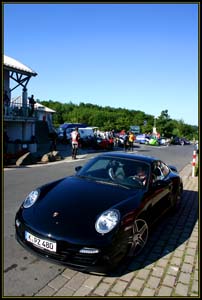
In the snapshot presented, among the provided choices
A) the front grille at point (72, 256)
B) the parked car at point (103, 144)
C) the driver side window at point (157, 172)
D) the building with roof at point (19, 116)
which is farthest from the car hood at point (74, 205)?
the parked car at point (103, 144)

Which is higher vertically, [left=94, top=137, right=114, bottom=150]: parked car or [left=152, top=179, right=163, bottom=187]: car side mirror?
[left=94, top=137, right=114, bottom=150]: parked car

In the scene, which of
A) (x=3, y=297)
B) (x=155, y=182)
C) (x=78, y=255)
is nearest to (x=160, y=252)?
(x=155, y=182)

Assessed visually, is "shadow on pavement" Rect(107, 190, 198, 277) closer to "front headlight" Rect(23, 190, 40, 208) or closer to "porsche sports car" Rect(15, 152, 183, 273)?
"porsche sports car" Rect(15, 152, 183, 273)

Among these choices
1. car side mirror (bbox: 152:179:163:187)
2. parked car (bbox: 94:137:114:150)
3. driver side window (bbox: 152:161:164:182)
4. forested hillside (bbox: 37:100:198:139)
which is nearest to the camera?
car side mirror (bbox: 152:179:163:187)

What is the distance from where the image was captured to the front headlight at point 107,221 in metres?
3.68

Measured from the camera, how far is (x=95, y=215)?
3.87 m

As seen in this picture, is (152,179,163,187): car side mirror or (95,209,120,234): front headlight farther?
(152,179,163,187): car side mirror

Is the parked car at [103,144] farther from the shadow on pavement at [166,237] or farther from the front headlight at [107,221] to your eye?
the front headlight at [107,221]

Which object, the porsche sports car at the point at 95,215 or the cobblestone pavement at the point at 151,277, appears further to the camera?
the porsche sports car at the point at 95,215

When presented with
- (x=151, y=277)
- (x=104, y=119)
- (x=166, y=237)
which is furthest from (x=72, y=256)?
(x=104, y=119)

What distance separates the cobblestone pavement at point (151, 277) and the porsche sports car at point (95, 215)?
0.17 meters

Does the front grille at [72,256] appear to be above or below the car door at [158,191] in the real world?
below

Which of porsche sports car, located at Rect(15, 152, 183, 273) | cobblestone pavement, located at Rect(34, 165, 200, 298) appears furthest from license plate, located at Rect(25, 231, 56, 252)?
cobblestone pavement, located at Rect(34, 165, 200, 298)

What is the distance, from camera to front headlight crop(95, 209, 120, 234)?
12.1 ft
